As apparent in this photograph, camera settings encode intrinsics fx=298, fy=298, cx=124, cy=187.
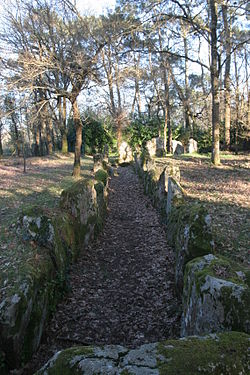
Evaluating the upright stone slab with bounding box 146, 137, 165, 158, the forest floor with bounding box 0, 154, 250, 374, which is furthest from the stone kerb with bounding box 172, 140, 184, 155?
the forest floor with bounding box 0, 154, 250, 374

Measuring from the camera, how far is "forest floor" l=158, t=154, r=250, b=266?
18.4ft

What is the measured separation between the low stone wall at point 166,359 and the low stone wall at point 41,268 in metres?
1.41

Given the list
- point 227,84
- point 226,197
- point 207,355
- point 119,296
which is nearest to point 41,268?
point 119,296

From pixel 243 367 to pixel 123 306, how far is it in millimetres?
2905

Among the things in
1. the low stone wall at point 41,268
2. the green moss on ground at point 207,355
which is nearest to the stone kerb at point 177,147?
the low stone wall at point 41,268

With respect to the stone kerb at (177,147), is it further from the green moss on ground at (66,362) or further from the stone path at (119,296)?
the green moss on ground at (66,362)

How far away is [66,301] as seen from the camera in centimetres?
477

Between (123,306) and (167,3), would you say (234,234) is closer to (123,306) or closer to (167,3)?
(123,306)

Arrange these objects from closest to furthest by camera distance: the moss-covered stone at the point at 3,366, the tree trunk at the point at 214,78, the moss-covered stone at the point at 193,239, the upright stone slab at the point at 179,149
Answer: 1. the moss-covered stone at the point at 3,366
2. the moss-covered stone at the point at 193,239
3. the tree trunk at the point at 214,78
4. the upright stone slab at the point at 179,149

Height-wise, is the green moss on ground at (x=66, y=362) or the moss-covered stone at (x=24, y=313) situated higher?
the green moss on ground at (x=66, y=362)

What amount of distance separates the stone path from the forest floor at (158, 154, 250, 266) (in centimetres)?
120

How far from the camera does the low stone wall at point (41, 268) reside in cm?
333

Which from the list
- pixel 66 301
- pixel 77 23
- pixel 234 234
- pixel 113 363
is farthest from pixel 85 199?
pixel 77 23

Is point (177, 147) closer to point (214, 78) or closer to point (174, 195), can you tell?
point (214, 78)
